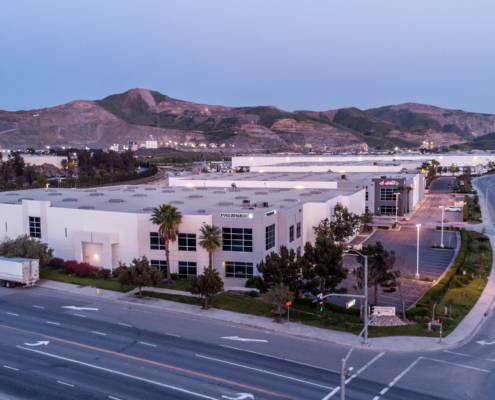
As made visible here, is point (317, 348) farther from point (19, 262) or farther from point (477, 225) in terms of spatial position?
point (477, 225)

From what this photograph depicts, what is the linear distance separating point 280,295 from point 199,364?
10582 mm

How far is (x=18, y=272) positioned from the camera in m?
46.7

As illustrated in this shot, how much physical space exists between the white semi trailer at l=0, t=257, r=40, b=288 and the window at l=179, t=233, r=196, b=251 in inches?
606

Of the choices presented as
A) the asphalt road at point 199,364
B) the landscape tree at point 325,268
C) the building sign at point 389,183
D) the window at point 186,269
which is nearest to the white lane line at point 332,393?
the asphalt road at point 199,364

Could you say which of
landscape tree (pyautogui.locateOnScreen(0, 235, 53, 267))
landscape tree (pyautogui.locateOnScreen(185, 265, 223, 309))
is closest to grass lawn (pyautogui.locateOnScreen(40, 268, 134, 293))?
landscape tree (pyautogui.locateOnScreen(0, 235, 53, 267))

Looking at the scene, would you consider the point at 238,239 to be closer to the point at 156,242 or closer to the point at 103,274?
the point at 156,242

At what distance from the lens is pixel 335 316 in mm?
38281

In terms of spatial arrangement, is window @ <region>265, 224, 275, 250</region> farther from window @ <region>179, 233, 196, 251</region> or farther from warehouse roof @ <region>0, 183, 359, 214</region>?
window @ <region>179, 233, 196, 251</region>

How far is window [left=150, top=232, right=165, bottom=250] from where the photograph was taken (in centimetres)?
5097

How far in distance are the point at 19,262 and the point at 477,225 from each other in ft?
255

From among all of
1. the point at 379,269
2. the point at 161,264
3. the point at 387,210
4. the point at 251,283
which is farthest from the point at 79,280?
the point at 387,210

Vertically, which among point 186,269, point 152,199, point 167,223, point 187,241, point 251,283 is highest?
point 152,199

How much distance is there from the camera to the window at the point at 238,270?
161ft

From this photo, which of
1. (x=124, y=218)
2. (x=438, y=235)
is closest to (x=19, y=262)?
(x=124, y=218)
